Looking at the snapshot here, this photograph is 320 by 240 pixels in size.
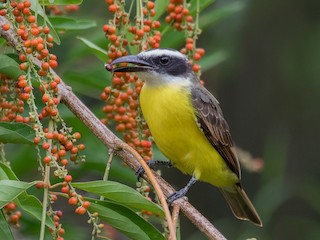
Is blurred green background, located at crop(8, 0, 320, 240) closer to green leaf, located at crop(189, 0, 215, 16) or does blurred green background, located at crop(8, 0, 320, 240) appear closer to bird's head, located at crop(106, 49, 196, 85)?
bird's head, located at crop(106, 49, 196, 85)

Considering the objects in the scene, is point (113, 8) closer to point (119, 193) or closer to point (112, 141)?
point (112, 141)

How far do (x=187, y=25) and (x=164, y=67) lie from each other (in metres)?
0.53

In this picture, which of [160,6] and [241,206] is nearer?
[160,6]

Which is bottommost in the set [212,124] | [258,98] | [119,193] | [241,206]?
[258,98]

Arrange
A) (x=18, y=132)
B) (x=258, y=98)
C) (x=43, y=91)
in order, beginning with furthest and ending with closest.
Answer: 1. (x=258, y=98)
2. (x=18, y=132)
3. (x=43, y=91)

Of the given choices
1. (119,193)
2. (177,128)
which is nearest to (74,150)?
(119,193)

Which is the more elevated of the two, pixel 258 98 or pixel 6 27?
pixel 6 27

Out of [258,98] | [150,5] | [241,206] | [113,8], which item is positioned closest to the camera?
[113,8]

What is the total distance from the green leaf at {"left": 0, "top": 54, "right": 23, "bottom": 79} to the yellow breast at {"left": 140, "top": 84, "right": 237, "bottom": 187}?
3.10 feet

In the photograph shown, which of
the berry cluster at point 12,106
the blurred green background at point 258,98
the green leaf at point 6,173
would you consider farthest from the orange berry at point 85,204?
the blurred green background at point 258,98

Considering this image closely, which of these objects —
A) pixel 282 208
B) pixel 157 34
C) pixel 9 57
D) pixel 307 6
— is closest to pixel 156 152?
pixel 157 34

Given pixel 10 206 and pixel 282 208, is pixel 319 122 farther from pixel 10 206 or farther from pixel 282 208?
pixel 10 206

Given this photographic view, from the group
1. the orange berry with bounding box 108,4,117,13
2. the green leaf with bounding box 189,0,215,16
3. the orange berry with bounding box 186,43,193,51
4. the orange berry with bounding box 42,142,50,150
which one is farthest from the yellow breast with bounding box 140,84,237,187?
the orange berry with bounding box 42,142,50,150

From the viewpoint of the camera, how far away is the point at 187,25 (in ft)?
10.7
